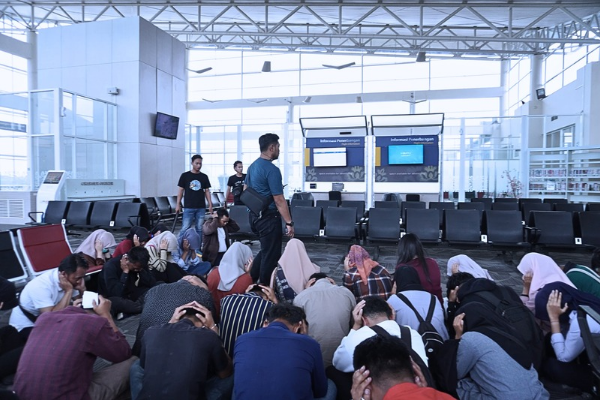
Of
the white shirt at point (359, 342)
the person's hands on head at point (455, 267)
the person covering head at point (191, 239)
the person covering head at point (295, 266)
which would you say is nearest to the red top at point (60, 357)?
the white shirt at point (359, 342)

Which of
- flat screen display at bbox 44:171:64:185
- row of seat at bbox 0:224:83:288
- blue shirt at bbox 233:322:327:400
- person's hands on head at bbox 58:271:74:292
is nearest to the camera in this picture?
blue shirt at bbox 233:322:327:400

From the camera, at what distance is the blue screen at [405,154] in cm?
1098

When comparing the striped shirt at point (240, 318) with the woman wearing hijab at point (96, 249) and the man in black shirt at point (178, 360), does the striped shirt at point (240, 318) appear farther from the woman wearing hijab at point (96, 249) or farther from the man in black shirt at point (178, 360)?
the woman wearing hijab at point (96, 249)

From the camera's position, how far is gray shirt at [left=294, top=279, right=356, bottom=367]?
A: 8.24 ft

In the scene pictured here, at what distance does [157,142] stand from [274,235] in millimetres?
9689

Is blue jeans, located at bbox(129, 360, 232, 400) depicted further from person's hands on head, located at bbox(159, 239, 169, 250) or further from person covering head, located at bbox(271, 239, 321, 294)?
person's hands on head, located at bbox(159, 239, 169, 250)

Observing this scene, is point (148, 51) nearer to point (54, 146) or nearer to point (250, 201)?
point (54, 146)

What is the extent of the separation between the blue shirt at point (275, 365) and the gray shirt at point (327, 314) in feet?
1.84

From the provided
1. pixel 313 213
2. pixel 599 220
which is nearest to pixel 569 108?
pixel 599 220

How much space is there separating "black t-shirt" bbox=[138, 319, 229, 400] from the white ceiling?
41.9ft

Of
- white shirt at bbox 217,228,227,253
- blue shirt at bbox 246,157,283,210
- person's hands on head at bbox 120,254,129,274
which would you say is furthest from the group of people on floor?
white shirt at bbox 217,228,227,253

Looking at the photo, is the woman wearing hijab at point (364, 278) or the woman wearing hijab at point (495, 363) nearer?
the woman wearing hijab at point (495, 363)

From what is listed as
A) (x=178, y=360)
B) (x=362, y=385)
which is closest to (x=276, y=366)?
(x=362, y=385)

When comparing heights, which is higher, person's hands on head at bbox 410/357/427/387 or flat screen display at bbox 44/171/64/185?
flat screen display at bbox 44/171/64/185
